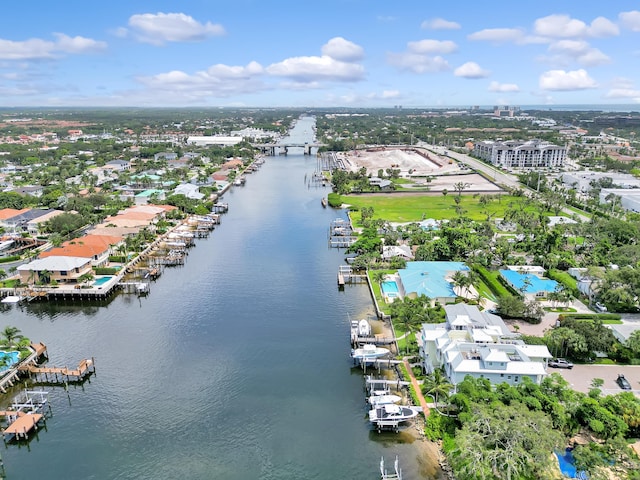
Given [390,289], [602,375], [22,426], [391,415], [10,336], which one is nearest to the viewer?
[22,426]

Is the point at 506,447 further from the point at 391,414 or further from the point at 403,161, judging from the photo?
the point at 403,161

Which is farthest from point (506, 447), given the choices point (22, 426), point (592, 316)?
point (22, 426)

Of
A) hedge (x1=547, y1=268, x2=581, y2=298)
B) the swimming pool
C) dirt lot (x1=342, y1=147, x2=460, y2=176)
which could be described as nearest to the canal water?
the swimming pool

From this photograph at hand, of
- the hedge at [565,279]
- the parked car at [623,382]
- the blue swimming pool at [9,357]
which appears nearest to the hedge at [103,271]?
the blue swimming pool at [9,357]

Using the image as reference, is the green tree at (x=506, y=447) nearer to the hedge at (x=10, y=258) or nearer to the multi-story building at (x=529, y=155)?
the hedge at (x=10, y=258)

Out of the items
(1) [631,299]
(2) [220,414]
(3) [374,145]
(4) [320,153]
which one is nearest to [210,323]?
(2) [220,414]

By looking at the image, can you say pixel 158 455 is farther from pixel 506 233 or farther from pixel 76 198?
pixel 76 198

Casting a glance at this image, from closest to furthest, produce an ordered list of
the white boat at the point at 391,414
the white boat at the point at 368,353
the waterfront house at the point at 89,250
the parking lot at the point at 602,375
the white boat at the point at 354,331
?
the white boat at the point at 391,414 < the parking lot at the point at 602,375 < the white boat at the point at 368,353 < the white boat at the point at 354,331 < the waterfront house at the point at 89,250
